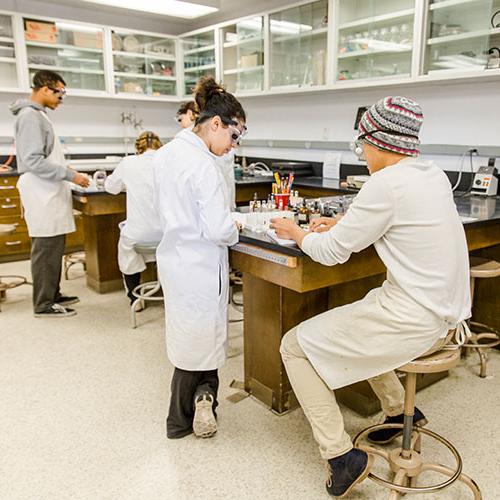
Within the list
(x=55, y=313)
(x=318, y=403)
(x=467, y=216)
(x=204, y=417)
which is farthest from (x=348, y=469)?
(x=55, y=313)

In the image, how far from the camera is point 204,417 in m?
1.92

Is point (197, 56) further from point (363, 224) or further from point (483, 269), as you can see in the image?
point (363, 224)

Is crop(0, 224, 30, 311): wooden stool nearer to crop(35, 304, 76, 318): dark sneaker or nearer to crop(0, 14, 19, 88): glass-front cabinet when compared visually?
crop(35, 304, 76, 318): dark sneaker

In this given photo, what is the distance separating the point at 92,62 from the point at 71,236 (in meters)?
1.90

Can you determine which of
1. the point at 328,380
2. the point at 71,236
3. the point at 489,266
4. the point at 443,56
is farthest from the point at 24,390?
the point at 443,56

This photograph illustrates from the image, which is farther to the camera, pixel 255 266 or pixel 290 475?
pixel 255 266

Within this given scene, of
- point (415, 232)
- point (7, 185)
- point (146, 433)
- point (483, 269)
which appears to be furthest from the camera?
point (7, 185)

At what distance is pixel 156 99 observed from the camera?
215 inches

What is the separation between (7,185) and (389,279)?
4.11m

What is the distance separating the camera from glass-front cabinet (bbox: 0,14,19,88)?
453cm

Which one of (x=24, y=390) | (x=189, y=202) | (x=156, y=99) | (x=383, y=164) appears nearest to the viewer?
(x=383, y=164)

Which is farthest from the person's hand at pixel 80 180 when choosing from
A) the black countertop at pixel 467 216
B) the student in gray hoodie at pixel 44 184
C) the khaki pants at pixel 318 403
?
the khaki pants at pixel 318 403

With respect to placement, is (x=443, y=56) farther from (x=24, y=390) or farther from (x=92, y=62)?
(x=92, y=62)

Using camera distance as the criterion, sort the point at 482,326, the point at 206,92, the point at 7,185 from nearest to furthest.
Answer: the point at 206,92, the point at 482,326, the point at 7,185
